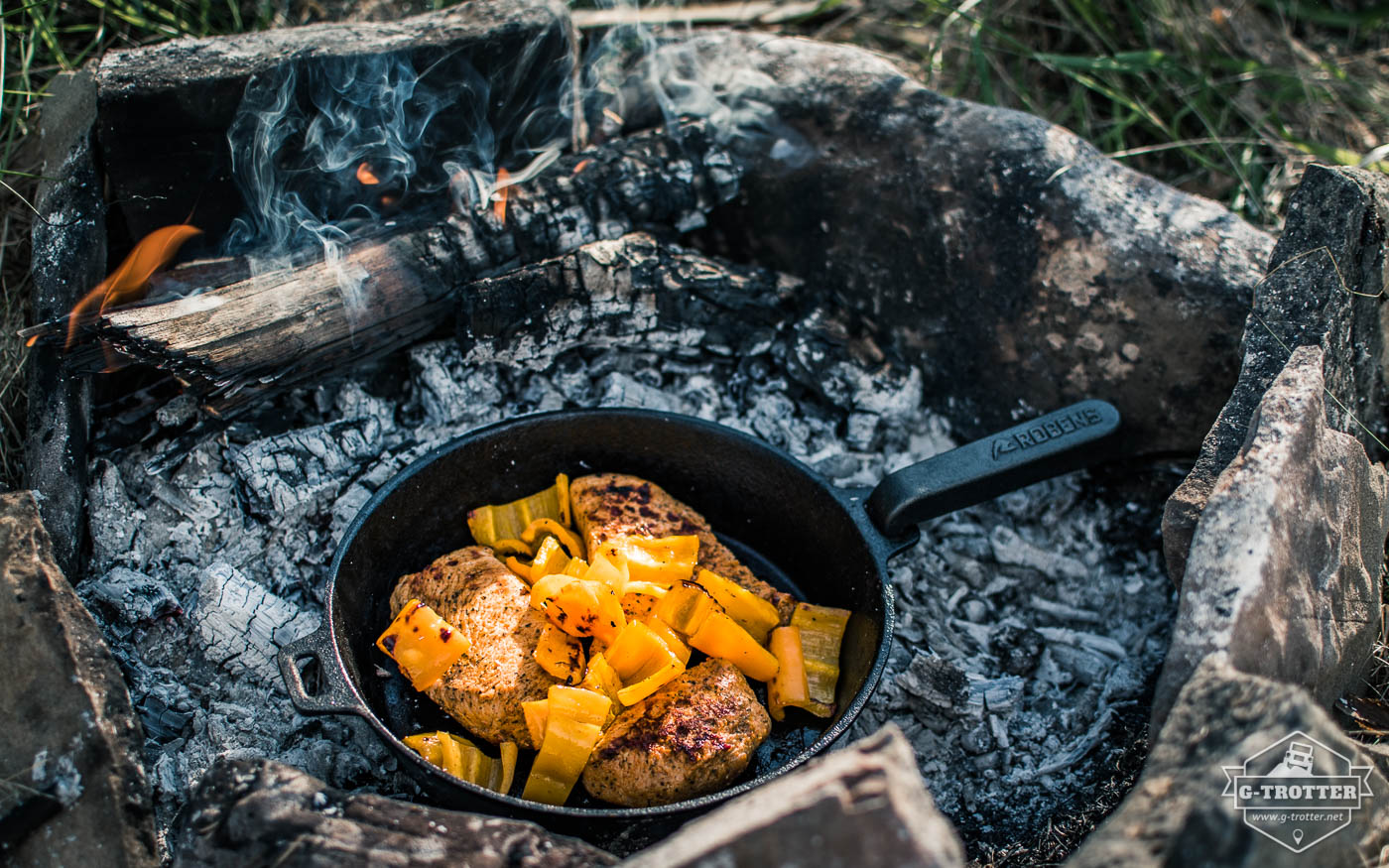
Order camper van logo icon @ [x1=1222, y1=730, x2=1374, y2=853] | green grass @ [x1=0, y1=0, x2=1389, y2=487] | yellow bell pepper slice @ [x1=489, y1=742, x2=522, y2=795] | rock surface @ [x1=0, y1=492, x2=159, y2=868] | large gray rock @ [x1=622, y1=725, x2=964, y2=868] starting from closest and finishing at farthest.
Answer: large gray rock @ [x1=622, y1=725, x2=964, y2=868] < camper van logo icon @ [x1=1222, y1=730, x2=1374, y2=853] < rock surface @ [x1=0, y1=492, x2=159, y2=868] < yellow bell pepper slice @ [x1=489, y1=742, x2=522, y2=795] < green grass @ [x1=0, y1=0, x2=1389, y2=487]

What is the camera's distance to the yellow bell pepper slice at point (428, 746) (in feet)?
6.13

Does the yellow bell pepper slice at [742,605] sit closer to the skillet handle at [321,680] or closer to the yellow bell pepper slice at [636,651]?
the yellow bell pepper slice at [636,651]

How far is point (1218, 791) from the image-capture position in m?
1.29

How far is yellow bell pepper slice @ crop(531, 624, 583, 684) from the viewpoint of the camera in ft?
6.36

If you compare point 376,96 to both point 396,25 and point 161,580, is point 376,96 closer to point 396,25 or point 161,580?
point 396,25

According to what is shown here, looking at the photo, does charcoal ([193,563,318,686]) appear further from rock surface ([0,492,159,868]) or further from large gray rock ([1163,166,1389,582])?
large gray rock ([1163,166,1389,582])

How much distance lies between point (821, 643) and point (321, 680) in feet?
3.60

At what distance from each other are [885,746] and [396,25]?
2.53 meters

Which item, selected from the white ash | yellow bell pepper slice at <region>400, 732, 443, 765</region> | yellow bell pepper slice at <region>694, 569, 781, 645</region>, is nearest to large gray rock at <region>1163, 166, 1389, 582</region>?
the white ash

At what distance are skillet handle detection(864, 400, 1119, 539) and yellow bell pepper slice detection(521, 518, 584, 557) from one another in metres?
0.73

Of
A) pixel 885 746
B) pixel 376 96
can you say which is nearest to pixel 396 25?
pixel 376 96

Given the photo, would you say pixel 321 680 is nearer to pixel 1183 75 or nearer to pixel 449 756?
pixel 449 756

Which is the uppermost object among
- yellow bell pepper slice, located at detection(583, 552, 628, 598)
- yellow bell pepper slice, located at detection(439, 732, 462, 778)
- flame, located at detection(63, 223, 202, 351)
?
flame, located at detection(63, 223, 202, 351)

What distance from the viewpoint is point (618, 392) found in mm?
2736
